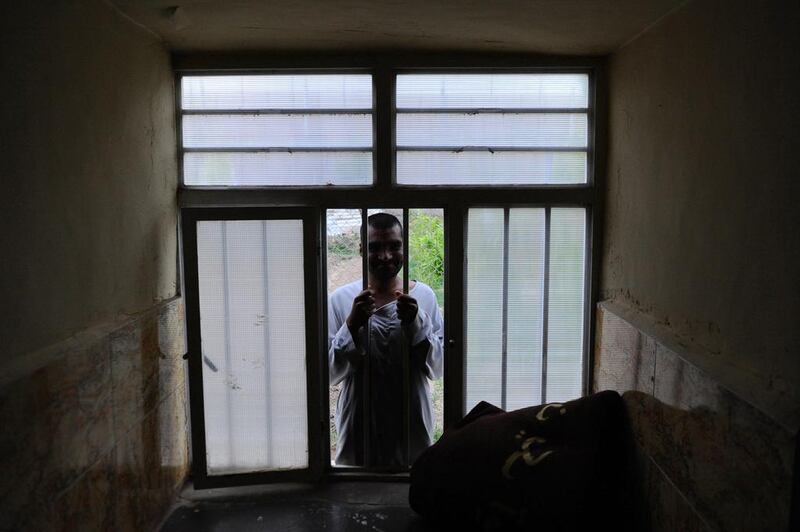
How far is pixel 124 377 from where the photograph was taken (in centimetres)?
229

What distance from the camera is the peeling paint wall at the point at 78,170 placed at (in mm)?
1648

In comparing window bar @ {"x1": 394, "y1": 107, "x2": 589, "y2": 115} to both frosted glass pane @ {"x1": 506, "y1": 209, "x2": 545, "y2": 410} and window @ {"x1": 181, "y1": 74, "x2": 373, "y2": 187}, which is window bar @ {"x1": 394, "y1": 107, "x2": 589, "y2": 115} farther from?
frosted glass pane @ {"x1": 506, "y1": 209, "x2": 545, "y2": 410}

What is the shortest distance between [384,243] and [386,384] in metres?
0.79

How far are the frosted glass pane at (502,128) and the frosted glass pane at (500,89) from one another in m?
0.06

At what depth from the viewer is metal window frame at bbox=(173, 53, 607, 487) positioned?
294 cm

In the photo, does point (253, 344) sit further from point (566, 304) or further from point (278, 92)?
point (566, 304)

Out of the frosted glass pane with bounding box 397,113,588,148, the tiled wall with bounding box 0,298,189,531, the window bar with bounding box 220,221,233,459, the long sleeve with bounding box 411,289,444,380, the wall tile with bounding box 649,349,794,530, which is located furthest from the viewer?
the long sleeve with bounding box 411,289,444,380

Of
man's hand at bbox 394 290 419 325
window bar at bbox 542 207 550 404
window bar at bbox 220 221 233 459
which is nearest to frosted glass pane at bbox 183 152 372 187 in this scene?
window bar at bbox 220 221 233 459

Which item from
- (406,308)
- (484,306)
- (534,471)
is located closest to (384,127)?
(406,308)

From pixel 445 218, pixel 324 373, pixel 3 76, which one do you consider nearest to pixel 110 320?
pixel 3 76

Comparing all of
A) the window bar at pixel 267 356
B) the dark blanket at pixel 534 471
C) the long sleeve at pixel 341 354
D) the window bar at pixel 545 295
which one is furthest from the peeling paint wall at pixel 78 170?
the window bar at pixel 545 295

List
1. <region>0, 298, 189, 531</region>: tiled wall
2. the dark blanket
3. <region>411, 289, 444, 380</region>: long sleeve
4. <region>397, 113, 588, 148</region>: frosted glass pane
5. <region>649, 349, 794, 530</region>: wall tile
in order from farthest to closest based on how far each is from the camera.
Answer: <region>411, 289, 444, 380</region>: long sleeve < <region>397, 113, 588, 148</region>: frosted glass pane < the dark blanket < <region>0, 298, 189, 531</region>: tiled wall < <region>649, 349, 794, 530</region>: wall tile

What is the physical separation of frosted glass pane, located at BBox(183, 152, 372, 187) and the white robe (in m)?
0.83

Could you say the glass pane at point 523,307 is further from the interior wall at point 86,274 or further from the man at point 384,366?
the interior wall at point 86,274
